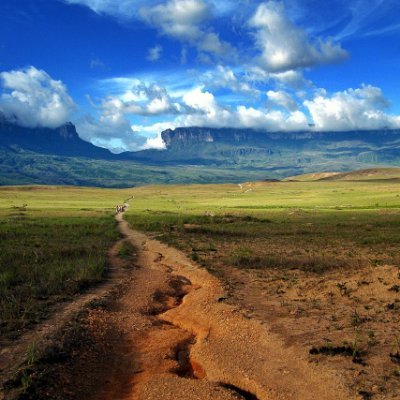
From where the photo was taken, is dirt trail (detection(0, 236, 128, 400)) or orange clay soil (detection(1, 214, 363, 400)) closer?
orange clay soil (detection(1, 214, 363, 400))

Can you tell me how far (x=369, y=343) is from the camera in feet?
44.9

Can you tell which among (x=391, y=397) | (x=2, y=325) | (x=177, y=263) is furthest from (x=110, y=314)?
(x=177, y=263)

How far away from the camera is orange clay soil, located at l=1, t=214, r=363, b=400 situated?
11.5m

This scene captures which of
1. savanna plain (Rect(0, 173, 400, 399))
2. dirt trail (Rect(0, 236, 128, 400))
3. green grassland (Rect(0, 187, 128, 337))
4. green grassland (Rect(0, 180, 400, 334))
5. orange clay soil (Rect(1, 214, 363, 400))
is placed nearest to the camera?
orange clay soil (Rect(1, 214, 363, 400))

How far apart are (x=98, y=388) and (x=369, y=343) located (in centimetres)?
827

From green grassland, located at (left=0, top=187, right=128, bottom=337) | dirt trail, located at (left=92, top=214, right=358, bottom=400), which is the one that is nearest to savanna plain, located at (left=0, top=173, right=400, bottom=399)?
green grassland, located at (left=0, top=187, right=128, bottom=337)

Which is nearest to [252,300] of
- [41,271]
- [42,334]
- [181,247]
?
[42,334]

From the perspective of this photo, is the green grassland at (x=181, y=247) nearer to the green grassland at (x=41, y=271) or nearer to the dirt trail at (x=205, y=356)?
the green grassland at (x=41, y=271)

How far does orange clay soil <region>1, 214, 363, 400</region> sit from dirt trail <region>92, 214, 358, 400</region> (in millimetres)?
25

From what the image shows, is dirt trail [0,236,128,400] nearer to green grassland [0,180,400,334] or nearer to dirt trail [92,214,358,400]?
green grassland [0,180,400,334]

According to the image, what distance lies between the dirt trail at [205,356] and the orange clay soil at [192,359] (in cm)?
2

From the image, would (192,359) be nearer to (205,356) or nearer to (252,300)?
(205,356)

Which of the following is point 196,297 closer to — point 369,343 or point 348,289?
point 348,289

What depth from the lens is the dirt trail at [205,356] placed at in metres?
11.5
